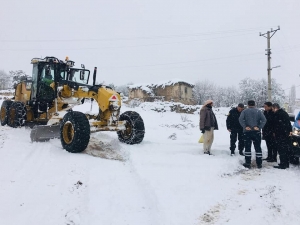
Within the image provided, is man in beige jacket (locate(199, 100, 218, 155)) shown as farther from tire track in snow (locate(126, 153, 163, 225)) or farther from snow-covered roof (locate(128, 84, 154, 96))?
snow-covered roof (locate(128, 84, 154, 96))

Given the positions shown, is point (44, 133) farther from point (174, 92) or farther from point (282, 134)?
point (174, 92)

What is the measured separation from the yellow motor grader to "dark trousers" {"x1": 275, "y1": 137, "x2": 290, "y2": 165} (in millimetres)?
3872

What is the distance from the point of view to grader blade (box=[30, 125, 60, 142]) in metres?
7.95

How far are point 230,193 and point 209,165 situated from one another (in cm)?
159

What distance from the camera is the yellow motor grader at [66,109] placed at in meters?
7.18

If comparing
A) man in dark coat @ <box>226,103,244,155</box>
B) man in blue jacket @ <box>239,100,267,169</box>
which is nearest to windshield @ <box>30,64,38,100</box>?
man in dark coat @ <box>226,103,244,155</box>

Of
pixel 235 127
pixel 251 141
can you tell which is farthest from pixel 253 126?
pixel 235 127

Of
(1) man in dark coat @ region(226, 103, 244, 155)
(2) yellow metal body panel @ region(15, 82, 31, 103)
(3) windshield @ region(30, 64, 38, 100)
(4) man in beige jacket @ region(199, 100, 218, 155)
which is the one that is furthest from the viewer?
(2) yellow metal body panel @ region(15, 82, 31, 103)

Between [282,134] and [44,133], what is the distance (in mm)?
6514

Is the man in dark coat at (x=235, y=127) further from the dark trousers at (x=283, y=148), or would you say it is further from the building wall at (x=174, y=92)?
the building wall at (x=174, y=92)

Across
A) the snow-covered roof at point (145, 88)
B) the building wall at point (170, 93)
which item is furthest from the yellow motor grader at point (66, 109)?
the building wall at point (170, 93)

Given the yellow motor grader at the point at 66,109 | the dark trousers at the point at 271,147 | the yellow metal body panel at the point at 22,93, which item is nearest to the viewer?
the yellow motor grader at the point at 66,109

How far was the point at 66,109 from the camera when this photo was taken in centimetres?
865

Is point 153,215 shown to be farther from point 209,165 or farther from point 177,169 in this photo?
point 209,165
